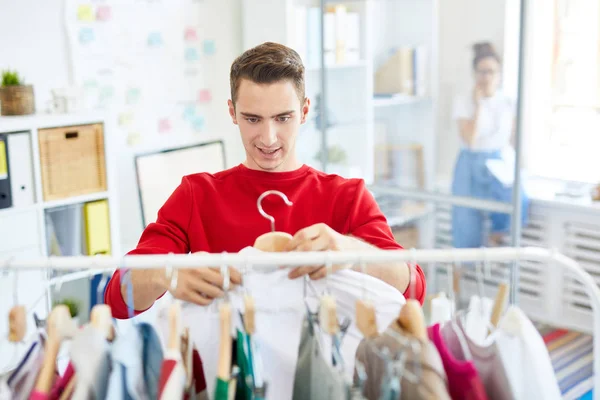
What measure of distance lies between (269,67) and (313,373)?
690mm

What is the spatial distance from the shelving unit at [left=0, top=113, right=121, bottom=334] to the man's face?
1.40m

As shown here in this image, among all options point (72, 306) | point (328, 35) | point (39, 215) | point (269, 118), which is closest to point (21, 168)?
point (39, 215)

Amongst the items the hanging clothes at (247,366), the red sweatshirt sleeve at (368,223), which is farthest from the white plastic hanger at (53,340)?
the red sweatshirt sleeve at (368,223)

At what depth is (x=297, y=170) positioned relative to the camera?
1.77 m

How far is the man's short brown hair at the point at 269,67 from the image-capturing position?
1582 millimetres

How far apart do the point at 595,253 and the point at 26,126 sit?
9.13 feet

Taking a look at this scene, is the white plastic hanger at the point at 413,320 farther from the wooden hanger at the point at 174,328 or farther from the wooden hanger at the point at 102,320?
the wooden hanger at the point at 102,320

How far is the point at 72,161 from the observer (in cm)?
300

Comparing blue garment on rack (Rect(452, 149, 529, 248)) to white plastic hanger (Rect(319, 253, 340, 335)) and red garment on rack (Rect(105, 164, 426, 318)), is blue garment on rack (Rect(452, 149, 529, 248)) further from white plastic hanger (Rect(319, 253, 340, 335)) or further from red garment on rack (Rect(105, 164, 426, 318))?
white plastic hanger (Rect(319, 253, 340, 335))

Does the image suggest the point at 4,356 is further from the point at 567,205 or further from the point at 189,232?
the point at 567,205

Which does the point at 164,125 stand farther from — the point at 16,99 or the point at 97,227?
the point at 16,99

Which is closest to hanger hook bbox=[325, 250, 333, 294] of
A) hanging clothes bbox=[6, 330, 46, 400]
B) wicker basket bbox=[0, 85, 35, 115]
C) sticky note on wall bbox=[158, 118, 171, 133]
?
hanging clothes bbox=[6, 330, 46, 400]

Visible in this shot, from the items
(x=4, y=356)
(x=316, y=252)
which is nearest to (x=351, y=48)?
(x=4, y=356)

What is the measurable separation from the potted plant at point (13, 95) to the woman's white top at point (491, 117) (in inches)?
76.5
